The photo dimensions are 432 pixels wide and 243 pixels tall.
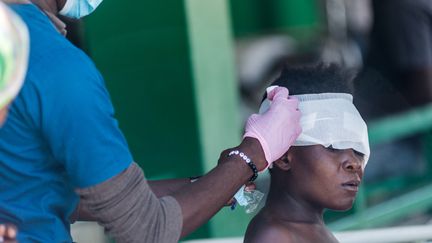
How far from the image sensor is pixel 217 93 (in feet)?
15.1

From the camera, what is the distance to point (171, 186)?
112 inches

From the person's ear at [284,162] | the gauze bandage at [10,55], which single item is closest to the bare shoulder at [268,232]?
the person's ear at [284,162]

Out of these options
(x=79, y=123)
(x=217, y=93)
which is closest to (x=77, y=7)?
(x=79, y=123)

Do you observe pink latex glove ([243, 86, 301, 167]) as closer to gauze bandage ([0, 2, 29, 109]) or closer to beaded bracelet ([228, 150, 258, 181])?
beaded bracelet ([228, 150, 258, 181])

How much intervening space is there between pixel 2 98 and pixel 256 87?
7.13 metres

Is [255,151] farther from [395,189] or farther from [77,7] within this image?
[395,189]

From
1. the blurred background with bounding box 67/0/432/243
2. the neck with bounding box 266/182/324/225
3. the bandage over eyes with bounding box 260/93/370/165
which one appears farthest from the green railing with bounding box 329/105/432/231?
the bandage over eyes with bounding box 260/93/370/165

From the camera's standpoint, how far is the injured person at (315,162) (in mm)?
2814

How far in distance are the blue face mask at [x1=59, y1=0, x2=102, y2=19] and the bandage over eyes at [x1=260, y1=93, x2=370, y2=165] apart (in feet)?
1.76

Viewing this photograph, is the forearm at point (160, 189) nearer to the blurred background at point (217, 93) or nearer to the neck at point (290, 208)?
the neck at point (290, 208)

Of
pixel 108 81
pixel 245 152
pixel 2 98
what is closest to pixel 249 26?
pixel 108 81

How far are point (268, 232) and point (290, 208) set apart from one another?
0.11m

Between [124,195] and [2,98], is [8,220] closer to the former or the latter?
[124,195]

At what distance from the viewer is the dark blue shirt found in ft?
7.52
